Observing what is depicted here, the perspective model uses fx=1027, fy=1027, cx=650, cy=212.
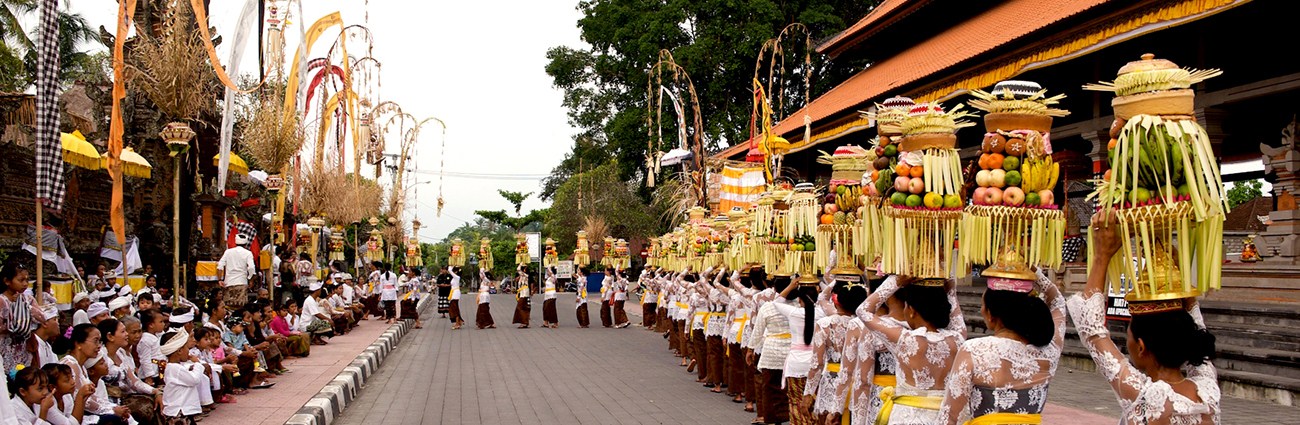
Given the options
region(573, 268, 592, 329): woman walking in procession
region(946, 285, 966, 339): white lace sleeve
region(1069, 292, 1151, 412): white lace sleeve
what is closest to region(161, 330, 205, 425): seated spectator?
region(946, 285, 966, 339): white lace sleeve

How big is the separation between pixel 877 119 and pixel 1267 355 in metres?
7.11

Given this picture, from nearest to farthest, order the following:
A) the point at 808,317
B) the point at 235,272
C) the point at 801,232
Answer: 1. the point at 808,317
2. the point at 801,232
3. the point at 235,272

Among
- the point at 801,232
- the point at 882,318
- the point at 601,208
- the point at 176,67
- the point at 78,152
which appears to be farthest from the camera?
the point at 601,208

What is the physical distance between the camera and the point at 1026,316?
168 inches

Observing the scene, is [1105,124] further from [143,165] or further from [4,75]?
[4,75]

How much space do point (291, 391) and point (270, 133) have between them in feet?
17.4

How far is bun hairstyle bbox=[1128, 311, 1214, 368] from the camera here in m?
3.56

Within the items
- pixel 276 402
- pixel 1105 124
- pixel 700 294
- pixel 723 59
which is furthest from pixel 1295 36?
pixel 723 59

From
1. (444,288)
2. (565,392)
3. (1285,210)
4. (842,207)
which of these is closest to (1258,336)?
(1285,210)

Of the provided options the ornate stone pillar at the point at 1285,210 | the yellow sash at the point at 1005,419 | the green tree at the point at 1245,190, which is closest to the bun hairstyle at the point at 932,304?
the yellow sash at the point at 1005,419

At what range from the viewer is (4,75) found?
23.2m

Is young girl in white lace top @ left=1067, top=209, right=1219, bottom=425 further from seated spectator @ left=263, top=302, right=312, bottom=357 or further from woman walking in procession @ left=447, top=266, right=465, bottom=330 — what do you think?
woman walking in procession @ left=447, top=266, right=465, bottom=330

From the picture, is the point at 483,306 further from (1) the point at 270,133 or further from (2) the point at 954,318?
(2) the point at 954,318

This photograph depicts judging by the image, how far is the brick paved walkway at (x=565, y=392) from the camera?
33.1ft
